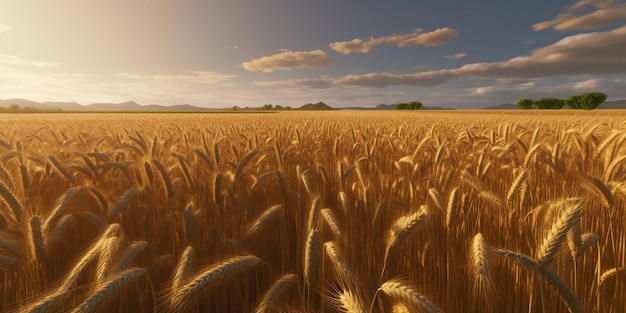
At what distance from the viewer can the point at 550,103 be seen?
68.1 meters

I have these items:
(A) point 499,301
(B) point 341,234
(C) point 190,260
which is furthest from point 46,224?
(A) point 499,301

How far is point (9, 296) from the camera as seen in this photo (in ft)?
4.75

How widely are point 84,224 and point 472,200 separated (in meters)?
2.82

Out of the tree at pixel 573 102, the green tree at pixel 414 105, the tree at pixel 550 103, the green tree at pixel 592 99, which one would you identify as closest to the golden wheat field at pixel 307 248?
the green tree at pixel 592 99

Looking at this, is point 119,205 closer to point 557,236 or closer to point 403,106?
point 557,236

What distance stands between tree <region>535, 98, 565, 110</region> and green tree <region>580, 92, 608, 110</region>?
227 inches

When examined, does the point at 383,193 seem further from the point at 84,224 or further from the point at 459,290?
the point at 84,224

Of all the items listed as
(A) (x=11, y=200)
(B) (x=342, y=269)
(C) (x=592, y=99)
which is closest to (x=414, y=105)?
(C) (x=592, y=99)

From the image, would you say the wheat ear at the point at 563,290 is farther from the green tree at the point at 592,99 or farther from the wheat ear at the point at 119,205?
the green tree at the point at 592,99

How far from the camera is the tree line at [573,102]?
58.3 m

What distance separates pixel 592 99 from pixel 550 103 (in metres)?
9.54

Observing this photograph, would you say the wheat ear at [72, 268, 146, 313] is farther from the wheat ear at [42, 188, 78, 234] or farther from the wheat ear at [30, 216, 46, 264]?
the wheat ear at [42, 188, 78, 234]

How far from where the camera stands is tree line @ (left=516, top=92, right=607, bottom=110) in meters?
58.3

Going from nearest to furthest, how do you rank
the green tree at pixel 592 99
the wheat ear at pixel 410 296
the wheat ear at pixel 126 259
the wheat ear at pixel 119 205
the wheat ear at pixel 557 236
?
the wheat ear at pixel 410 296 < the wheat ear at pixel 557 236 < the wheat ear at pixel 126 259 < the wheat ear at pixel 119 205 < the green tree at pixel 592 99
